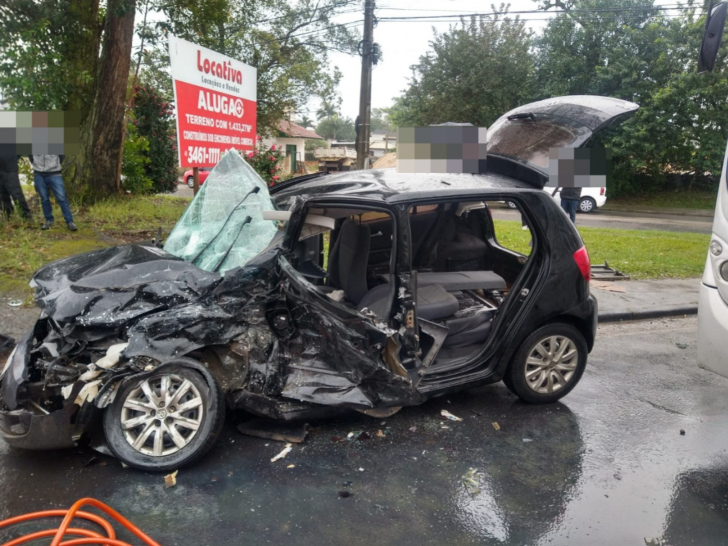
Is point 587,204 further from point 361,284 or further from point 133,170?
point 361,284

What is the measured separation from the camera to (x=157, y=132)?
13.6 m

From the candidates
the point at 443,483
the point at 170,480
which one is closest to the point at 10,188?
the point at 170,480

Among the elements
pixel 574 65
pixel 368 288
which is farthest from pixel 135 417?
pixel 574 65

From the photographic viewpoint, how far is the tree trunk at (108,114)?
9.11 metres

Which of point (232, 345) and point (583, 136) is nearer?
point (232, 345)

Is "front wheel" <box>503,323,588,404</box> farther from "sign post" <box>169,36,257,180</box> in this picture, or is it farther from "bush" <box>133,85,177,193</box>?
"bush" <box>133,85,177,193</box>

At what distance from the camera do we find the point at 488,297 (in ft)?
16.1

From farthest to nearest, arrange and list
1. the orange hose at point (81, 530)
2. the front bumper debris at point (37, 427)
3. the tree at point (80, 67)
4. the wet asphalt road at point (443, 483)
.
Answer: the tree at point (80, 67), the front bumper debris at point (37, 427), the wet asphalt road at point (443, 483), the orange hose at point (81, 530)

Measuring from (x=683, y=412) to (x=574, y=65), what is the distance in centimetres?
2625

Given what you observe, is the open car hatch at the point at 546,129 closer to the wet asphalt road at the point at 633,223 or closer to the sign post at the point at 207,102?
the sign post at the point at 207,102

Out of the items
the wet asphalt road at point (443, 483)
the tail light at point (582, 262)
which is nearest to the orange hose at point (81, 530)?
the wet asphalt road at point (443, 483)

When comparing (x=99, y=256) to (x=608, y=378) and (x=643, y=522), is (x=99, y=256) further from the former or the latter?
(x=608, y=378)

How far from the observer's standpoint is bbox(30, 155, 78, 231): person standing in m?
7.63

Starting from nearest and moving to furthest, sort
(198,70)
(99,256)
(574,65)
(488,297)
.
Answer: (99,256), (488,297), (198,70), (574,65)
